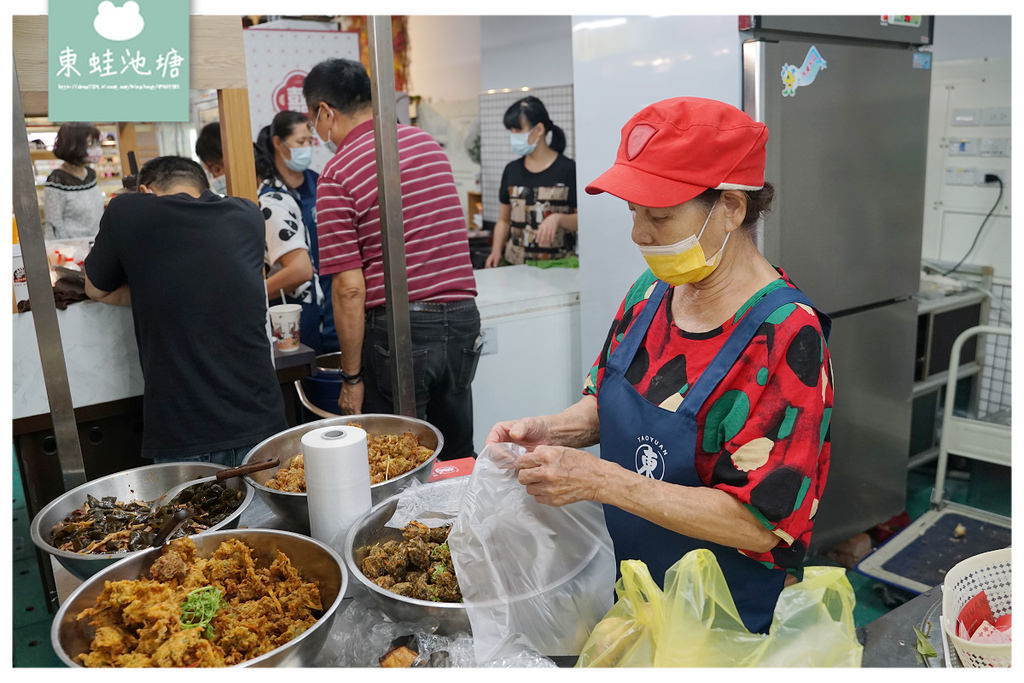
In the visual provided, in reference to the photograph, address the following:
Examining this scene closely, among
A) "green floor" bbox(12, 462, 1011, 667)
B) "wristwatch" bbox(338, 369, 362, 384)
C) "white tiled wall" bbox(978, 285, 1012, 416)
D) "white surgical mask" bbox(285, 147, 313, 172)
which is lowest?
"green floor" bbox(12, 462, 1011, 667)

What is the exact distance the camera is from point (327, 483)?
1.46 metres

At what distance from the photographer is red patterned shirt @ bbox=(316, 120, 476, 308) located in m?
2.78

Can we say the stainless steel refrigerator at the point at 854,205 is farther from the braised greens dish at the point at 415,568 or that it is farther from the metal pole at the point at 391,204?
the braised greens dish at the point at 415,568

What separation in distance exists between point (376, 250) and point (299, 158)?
4.96ft

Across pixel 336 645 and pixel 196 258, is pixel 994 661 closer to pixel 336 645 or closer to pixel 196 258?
pixel 336 645

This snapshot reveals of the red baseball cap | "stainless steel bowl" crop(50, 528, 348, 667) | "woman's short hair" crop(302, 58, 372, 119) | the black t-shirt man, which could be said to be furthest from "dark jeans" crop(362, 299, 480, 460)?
the red baseball cap

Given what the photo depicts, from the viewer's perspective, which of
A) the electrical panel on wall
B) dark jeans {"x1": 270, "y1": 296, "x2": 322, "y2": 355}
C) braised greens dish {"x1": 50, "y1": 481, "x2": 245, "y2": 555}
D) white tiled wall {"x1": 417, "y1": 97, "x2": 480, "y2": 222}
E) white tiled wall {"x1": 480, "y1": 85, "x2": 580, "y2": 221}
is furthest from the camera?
white tiled wall {"x1": 417, "y1": 97, "x2": 480, "y2": 222}

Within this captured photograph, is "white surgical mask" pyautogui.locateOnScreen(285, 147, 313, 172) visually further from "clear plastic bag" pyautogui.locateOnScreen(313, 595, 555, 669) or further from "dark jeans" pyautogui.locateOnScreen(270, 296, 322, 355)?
"clear plastic bag" pyautogui.locateOnScreen(313, 595, 555, 669)

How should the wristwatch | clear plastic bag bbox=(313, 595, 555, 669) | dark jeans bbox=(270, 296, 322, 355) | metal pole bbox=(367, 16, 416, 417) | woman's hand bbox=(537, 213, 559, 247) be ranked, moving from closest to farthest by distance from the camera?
clear plastic bag bbox=(313, 595, 555, 669)
metal pole bbox=(367, 16, 416, 417)
the wristwatch
dark jeans bbox=(270, 296, 322, 355)
woman's hand bbox=(537, 213, 559, 247)

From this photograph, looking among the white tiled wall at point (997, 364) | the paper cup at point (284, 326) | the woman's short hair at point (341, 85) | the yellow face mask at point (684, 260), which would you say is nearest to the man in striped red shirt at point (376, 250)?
the woman's short hair at point (341, 85)

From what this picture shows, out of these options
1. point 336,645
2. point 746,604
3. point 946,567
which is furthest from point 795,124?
point 336,645

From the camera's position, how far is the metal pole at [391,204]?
2.01m

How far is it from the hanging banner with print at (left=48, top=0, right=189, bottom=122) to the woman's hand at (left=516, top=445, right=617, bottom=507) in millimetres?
990

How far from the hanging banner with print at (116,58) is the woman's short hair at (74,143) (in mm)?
2938
